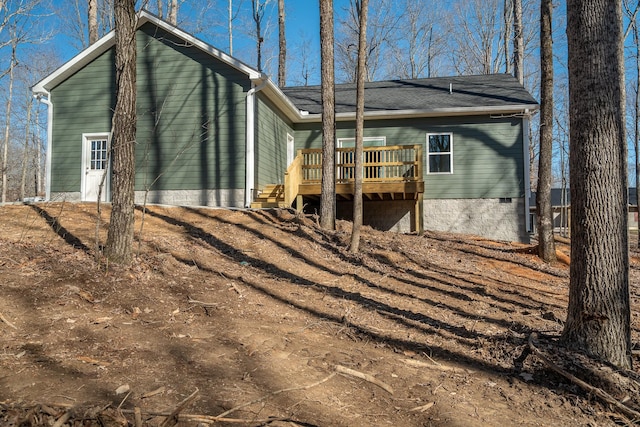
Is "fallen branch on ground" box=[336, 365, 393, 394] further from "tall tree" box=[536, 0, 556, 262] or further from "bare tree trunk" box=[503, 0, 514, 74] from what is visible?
"bare tree trunk" box=[503, 0, 514, 74]

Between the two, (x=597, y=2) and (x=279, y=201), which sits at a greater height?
(x=597, y=2)

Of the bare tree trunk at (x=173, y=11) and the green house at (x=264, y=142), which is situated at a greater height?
the bare tree trunk at (x=173, y=11)

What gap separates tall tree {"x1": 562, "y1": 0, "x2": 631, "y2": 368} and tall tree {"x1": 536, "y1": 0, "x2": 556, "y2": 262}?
252 inches

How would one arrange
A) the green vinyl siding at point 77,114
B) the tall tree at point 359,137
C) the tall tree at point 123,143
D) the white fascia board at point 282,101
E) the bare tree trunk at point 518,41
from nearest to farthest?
the tall tree at point 123,143 < the tall tree at point 359,137 < the white fascia board at point 282,101 < the green vinyl siding at point 77,114 < the bare tree trunk at point 518,41

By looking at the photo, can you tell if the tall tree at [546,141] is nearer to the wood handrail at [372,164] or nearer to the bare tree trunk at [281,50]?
the wood handrail at [372,164]

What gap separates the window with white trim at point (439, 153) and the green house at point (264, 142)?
30 millimetres

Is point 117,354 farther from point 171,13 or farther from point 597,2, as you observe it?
point 171,13

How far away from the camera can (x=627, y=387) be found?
3494 millimetres

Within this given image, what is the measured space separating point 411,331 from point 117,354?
9.36ft

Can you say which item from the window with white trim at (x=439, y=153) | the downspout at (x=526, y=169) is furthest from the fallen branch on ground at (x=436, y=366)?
the window with white trim at (x=439, y=153)

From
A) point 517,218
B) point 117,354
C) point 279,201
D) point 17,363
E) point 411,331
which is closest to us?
point 17,363

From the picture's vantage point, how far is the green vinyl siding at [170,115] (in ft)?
39.1

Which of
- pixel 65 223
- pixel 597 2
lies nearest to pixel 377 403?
pixel 597 2

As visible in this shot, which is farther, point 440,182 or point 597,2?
point 440,182
